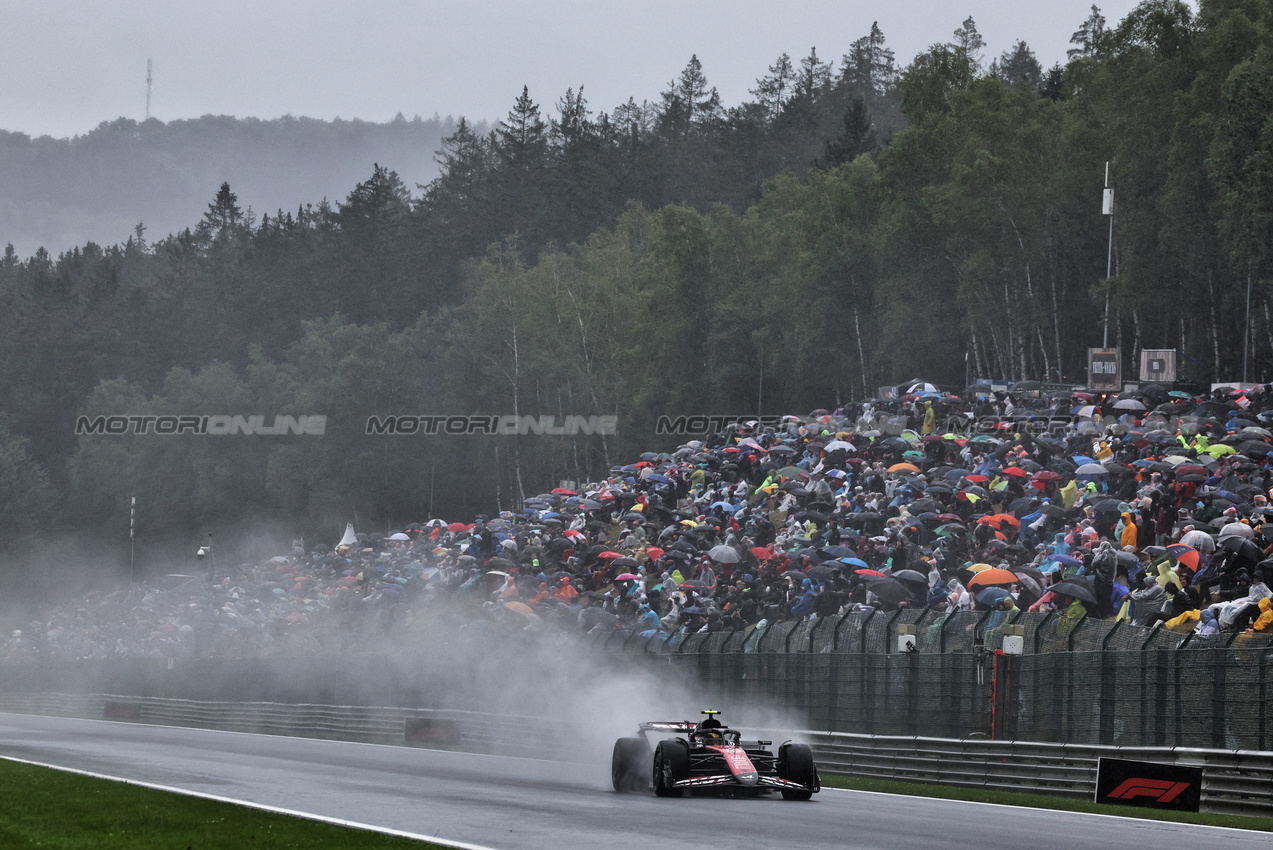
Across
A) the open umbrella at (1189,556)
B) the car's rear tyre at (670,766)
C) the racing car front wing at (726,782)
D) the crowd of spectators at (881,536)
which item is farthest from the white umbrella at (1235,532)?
the car's rear tyre at (670,766)

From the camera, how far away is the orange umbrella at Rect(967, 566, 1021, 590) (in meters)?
23.8

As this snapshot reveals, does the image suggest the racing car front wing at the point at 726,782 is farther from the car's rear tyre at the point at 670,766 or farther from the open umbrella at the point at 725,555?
the open umbrella at the point at 725,555

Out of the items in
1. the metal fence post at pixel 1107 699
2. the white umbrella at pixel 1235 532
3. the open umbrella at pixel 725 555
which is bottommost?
the metal fence post at pixel 1107 699

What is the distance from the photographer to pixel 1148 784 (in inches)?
599

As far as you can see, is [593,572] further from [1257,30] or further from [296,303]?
[296,303]

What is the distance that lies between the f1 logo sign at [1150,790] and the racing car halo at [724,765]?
3081mm

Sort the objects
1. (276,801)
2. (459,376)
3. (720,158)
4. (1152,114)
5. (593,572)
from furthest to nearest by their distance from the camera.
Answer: (720,158)
(459,376)
(1152,114)
(593,572)
(276,801)

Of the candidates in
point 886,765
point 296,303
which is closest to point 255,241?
point 296,303

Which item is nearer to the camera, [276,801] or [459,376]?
[276,801]

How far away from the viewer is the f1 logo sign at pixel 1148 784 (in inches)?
579

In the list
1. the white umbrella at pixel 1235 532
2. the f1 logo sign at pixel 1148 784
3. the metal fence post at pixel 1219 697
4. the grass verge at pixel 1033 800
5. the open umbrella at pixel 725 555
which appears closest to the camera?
the grass verge at pixel 1033 800

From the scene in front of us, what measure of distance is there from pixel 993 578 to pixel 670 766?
9.76m

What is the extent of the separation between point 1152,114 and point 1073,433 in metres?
20.2

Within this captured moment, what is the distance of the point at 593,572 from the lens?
35.5 meters
